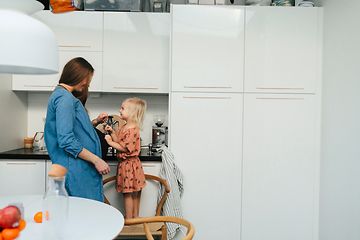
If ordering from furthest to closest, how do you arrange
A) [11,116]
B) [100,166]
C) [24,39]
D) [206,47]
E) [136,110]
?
Result: [11,116] → [206,47] → [136,110] → [100,166] → [24,39]

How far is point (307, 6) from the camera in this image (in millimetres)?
2748

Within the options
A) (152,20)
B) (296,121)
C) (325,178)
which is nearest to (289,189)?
(325,178)

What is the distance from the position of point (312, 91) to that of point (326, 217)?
0.94 meters

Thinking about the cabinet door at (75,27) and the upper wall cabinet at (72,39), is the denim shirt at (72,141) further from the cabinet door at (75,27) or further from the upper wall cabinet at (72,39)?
the cabinet door at (75,27)

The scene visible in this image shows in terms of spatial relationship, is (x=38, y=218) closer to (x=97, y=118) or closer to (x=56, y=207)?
(x=56, y=207)

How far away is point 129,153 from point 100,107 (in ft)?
3.02

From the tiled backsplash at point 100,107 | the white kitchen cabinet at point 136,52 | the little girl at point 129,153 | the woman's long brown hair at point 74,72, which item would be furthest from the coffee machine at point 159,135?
the woman's long brown hair at point 74,72

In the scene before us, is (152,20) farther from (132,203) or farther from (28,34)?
(28,34)

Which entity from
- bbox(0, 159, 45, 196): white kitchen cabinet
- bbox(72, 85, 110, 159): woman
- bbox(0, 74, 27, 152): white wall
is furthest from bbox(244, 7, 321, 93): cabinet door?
bbox(0, 74, 27, 152): white wall

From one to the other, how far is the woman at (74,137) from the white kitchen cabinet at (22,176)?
2.29ft

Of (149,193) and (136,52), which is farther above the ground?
(136,52)

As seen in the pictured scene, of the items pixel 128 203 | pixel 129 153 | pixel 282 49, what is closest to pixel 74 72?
pixel 129 153

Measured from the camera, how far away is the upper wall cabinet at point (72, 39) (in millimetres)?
2992

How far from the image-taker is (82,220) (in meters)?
1.45
